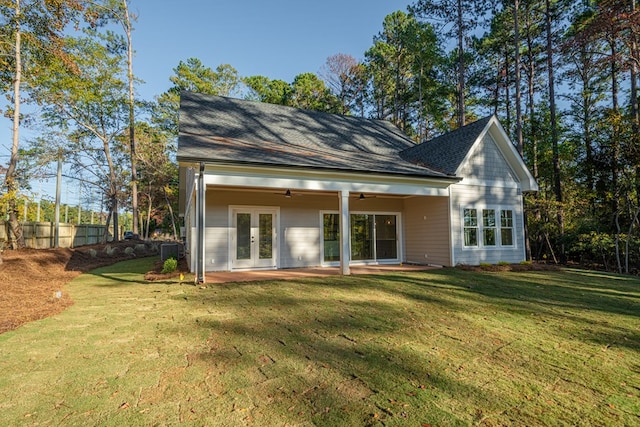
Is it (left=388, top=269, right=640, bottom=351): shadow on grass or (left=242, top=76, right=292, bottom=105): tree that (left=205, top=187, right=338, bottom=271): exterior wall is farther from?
(left=242, top=76, right=292, bottom=105): tree

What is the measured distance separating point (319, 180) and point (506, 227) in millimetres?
7746

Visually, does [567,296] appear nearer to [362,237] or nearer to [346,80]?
[362,237]

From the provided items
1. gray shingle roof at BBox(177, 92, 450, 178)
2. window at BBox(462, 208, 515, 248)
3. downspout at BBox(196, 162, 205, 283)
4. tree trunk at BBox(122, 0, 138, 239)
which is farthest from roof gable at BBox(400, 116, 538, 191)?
tree trunk at BBox(122, 0, 138, 239)

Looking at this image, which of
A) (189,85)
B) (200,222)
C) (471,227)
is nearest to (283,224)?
(200,222)

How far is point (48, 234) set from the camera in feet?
55.1

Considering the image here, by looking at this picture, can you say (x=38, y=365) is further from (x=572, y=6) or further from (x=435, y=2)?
(x=572, y=6)

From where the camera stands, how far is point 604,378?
2.96 meters

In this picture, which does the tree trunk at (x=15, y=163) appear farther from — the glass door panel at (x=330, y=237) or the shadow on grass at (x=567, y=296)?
the shadow on grass at (x=567, y=296)

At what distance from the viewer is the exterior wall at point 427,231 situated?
10961 mm

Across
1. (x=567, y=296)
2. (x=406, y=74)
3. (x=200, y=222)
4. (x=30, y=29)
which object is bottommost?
(x=567, y=296)

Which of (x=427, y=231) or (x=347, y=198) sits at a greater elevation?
(x=347, y=198)

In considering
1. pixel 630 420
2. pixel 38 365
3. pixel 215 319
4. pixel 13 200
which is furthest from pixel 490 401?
pixel 13 200

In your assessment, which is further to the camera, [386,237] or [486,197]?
[386,237]

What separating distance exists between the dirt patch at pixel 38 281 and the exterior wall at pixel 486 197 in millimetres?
10615
